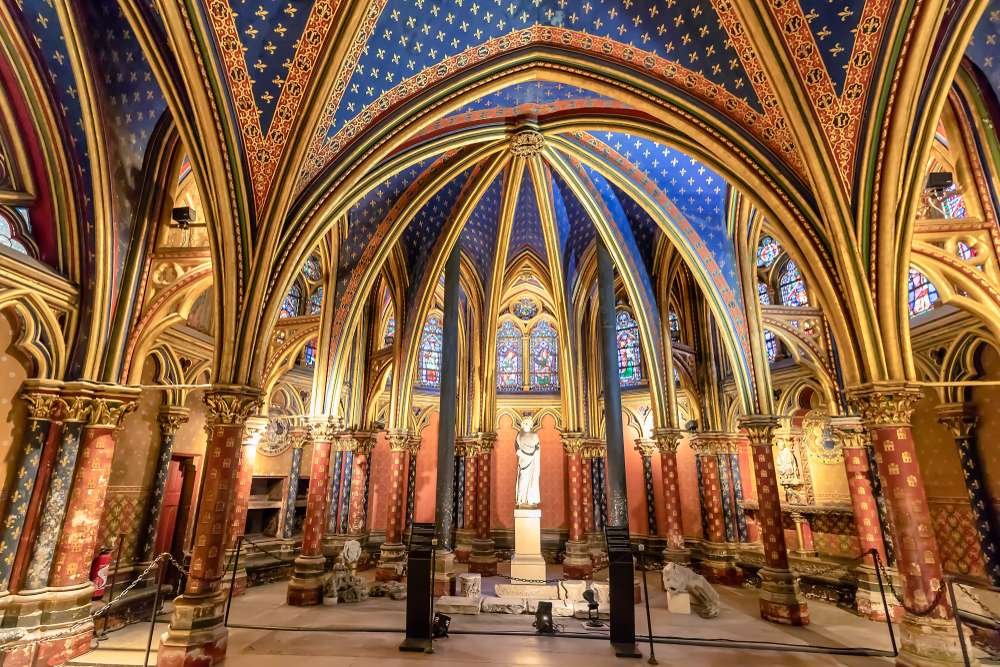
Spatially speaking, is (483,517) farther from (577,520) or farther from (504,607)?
(504,607)

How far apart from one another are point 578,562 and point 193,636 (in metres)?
9.63

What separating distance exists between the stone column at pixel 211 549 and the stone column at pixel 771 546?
30.7ft

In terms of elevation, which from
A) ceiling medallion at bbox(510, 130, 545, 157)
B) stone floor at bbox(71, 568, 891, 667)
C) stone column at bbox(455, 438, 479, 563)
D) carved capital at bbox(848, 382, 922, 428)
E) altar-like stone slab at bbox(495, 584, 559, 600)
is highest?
ceiling medallion at bbox(510, 130, 545, 157)

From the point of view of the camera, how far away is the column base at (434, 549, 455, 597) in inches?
435

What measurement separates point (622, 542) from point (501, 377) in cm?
1434

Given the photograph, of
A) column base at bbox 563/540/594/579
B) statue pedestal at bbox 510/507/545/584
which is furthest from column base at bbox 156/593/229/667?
column base at bbox 563/540/594/579

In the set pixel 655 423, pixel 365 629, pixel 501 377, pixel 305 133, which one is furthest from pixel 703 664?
pixel 501 377

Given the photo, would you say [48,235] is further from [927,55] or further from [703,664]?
[927,55]

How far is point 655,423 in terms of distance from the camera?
14336mm

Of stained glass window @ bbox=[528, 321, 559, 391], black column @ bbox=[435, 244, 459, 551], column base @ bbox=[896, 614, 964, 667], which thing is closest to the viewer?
column base @ bbox=[896, 614, 964, 667]

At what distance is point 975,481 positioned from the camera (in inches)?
402

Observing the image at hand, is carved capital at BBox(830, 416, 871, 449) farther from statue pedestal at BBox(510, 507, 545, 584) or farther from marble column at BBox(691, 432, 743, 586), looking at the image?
statue pedestal at BBox(510, 507, 545, 584)

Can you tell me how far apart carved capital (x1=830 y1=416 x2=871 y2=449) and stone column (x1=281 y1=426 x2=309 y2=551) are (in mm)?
14264

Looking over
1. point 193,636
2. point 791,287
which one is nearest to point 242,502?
point 193,636
